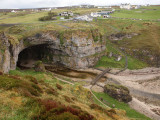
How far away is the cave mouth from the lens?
2417 inches

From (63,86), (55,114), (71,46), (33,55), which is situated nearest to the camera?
(55,114)

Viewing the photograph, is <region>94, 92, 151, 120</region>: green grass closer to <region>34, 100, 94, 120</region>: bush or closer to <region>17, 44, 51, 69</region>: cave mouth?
<region>34, 100, 94, 120</region>: bush

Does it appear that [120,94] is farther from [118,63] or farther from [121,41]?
[121,41]

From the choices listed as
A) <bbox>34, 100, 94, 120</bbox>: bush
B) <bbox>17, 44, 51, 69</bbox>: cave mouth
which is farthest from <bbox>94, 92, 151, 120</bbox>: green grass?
<bbox>17, 44, 51, 69</bbox>: cave mouth

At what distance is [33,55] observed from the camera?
66.4 metres

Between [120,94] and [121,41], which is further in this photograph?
[121,41]

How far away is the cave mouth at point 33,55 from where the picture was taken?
61.4m

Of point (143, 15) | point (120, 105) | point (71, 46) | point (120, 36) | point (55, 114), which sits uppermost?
point (143, 15)

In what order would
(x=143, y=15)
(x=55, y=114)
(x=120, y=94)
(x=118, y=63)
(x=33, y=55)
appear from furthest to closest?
(x=143, y=15) → (x=33, y=55) → (x=118, y=63) → (x=120, y=94) → (x=55, y=114)

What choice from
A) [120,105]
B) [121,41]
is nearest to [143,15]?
[121,41]

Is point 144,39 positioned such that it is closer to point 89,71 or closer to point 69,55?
point 89,71

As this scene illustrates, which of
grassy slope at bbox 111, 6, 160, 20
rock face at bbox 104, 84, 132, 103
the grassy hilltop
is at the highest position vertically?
grassy slope at bbox 111, 6, 160, 20

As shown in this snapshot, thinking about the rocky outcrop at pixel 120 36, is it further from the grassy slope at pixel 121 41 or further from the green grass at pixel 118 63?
the green grass at pixel 118 63

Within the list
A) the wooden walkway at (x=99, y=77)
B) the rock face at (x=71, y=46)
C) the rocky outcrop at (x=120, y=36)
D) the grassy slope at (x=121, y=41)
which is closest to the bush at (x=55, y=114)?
the wooden walkway at (x=99, y=77)
